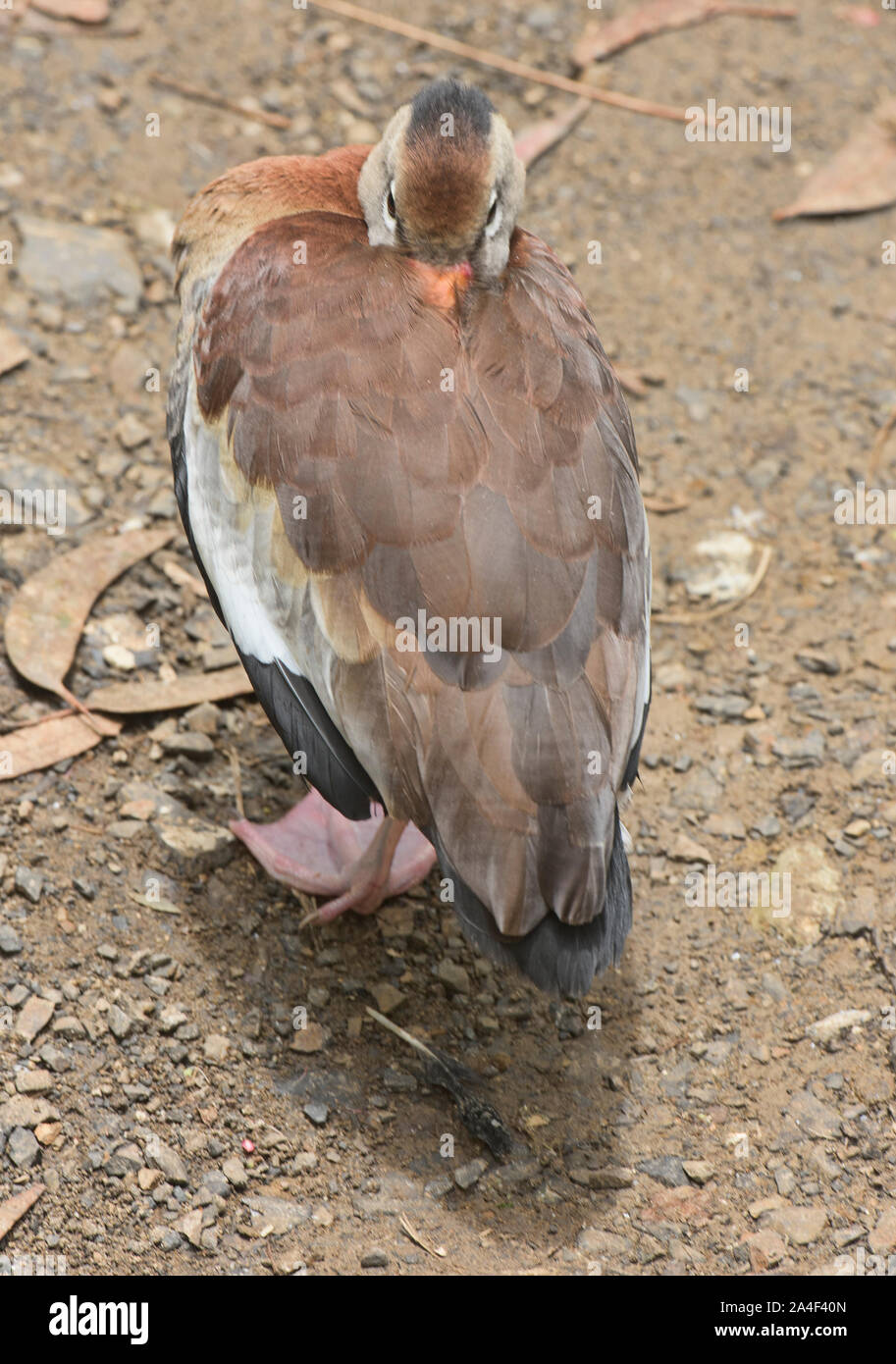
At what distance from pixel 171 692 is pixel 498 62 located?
3862 mm

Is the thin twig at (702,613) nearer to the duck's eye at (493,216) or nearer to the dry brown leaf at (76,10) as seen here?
the duck's eye at (493,216)

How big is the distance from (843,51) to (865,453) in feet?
8.77

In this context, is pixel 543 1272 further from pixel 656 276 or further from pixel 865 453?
pixel 656 276

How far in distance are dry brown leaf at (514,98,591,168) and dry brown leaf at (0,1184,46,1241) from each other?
4.84 metres

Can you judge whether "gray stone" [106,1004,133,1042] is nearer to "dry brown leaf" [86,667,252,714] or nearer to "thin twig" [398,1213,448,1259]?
"thin twig" [398,1213,448,1259]

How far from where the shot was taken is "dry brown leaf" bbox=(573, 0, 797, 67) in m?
6.70

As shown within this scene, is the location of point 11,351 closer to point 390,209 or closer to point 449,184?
point 390,209

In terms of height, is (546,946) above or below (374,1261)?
above

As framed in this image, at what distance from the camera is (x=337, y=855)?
4.18m

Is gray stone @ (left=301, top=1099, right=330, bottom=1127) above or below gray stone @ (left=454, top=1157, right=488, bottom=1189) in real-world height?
above

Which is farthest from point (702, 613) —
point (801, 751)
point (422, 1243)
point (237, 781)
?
point (422, 1243)

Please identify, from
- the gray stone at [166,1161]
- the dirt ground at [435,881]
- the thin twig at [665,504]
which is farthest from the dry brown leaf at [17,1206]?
the thin twig at [665,504]

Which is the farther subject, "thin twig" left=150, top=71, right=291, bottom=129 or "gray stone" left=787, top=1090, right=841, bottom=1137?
"thin twig" left=150, top=71, right=291, bottom=129

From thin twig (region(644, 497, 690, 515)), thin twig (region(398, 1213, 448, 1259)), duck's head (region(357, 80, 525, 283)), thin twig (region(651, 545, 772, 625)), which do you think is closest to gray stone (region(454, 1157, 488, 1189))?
thin twig (region(398, 1213, 448, 1259))
